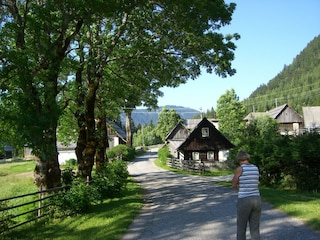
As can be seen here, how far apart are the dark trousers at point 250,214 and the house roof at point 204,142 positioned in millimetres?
42148

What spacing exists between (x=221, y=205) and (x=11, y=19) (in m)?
11.0

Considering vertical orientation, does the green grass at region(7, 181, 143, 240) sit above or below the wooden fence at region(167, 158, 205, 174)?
above

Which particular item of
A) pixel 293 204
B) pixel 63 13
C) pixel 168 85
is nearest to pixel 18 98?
pixel 63 13

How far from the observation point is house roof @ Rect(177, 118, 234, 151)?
49.2 metres

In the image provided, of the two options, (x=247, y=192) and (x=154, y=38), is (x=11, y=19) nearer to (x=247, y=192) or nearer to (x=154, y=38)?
(x=154, y=38)

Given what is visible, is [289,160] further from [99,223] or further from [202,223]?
[99,223]

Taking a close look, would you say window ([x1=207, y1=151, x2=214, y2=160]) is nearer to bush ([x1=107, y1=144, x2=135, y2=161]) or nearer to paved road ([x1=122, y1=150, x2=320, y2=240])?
bush ([x1=107, y1=144, x2=135, y2=161])

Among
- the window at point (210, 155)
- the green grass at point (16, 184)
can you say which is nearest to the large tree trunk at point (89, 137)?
the green grass at point (16, 184)

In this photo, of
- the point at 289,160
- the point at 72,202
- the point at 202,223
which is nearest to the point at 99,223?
the point at 72,202

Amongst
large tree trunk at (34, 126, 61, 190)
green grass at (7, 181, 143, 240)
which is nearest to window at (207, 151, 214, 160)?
large tree trunk at (34, 126, 61, 190)

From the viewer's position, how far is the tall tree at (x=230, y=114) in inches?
2709

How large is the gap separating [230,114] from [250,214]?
63.7 m

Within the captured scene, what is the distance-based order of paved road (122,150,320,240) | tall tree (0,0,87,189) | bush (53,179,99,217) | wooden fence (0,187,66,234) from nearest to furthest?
1. paved road (122,150,320,240)
2. wooden fence (0,187,66,234)
3. tall tree (0,0,87,189)
4. bush (53,179,99,217)

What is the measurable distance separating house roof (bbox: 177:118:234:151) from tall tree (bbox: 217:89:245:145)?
16.4 m
